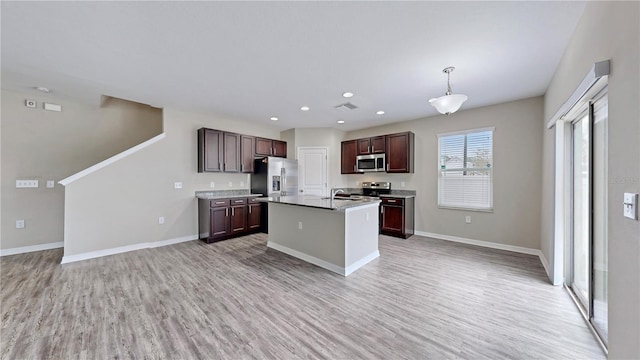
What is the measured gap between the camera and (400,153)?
5203 millimetres

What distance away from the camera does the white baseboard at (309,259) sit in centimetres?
315

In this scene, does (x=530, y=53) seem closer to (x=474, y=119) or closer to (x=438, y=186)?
(x=474, y=119)

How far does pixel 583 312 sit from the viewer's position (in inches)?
85.8

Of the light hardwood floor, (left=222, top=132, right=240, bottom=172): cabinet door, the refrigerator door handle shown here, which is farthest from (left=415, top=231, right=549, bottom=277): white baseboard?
(left=222, top=132, right=240, bottom=172): cabinet door

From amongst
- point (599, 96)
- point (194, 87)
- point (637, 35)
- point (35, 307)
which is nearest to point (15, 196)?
point (35, 307)

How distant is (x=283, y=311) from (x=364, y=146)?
4.43m

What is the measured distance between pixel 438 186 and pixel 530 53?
2.87m

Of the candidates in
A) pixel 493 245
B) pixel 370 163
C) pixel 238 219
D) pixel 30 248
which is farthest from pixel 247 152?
pixel 493 245

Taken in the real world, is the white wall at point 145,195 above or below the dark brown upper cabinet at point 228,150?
below

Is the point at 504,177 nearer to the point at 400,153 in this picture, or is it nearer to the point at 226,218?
the point at 400,153

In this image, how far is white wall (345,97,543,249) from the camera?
3.85 m

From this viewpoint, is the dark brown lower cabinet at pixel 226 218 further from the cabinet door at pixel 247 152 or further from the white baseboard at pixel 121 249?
the cabinet door at pixel 247 152

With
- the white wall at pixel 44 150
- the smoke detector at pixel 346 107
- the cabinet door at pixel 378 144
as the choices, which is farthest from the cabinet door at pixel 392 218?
the white wall at pixel 44 150

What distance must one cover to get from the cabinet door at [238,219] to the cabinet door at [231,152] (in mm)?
887
